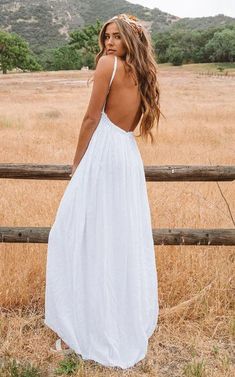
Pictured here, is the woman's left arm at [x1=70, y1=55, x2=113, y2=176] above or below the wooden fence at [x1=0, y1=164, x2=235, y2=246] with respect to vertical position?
above

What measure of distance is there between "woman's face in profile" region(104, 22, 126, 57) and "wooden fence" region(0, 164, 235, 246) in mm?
1164

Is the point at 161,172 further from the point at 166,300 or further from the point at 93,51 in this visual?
the point at 93,51

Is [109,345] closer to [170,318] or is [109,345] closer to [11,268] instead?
[170,318]

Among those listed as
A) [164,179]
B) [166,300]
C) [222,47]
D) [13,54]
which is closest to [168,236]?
[164,179]

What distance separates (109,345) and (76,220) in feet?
2.75

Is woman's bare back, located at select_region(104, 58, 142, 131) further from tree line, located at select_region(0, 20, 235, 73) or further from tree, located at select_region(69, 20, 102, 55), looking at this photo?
tree, located at select_region(69, 20, 102, 55)

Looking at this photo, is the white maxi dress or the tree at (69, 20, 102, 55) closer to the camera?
the white maxi dress

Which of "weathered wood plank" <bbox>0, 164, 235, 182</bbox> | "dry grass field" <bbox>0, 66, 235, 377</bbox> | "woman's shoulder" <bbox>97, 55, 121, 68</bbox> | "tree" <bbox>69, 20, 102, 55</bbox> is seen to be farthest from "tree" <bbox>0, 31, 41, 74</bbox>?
"woman's shoulder" <bbox>97, 55, 121, 68</bbox>

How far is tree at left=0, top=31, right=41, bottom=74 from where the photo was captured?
247 feet

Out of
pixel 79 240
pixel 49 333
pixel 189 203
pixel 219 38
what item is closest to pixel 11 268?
pixel 49 333

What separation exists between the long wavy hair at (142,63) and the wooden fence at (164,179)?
2.61 ft

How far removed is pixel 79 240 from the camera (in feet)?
10.2

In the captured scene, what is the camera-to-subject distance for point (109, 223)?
310cm

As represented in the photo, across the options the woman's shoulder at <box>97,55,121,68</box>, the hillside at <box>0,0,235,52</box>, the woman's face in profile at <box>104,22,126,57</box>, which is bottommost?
the hillside at <box>0,0,235,52</box>
